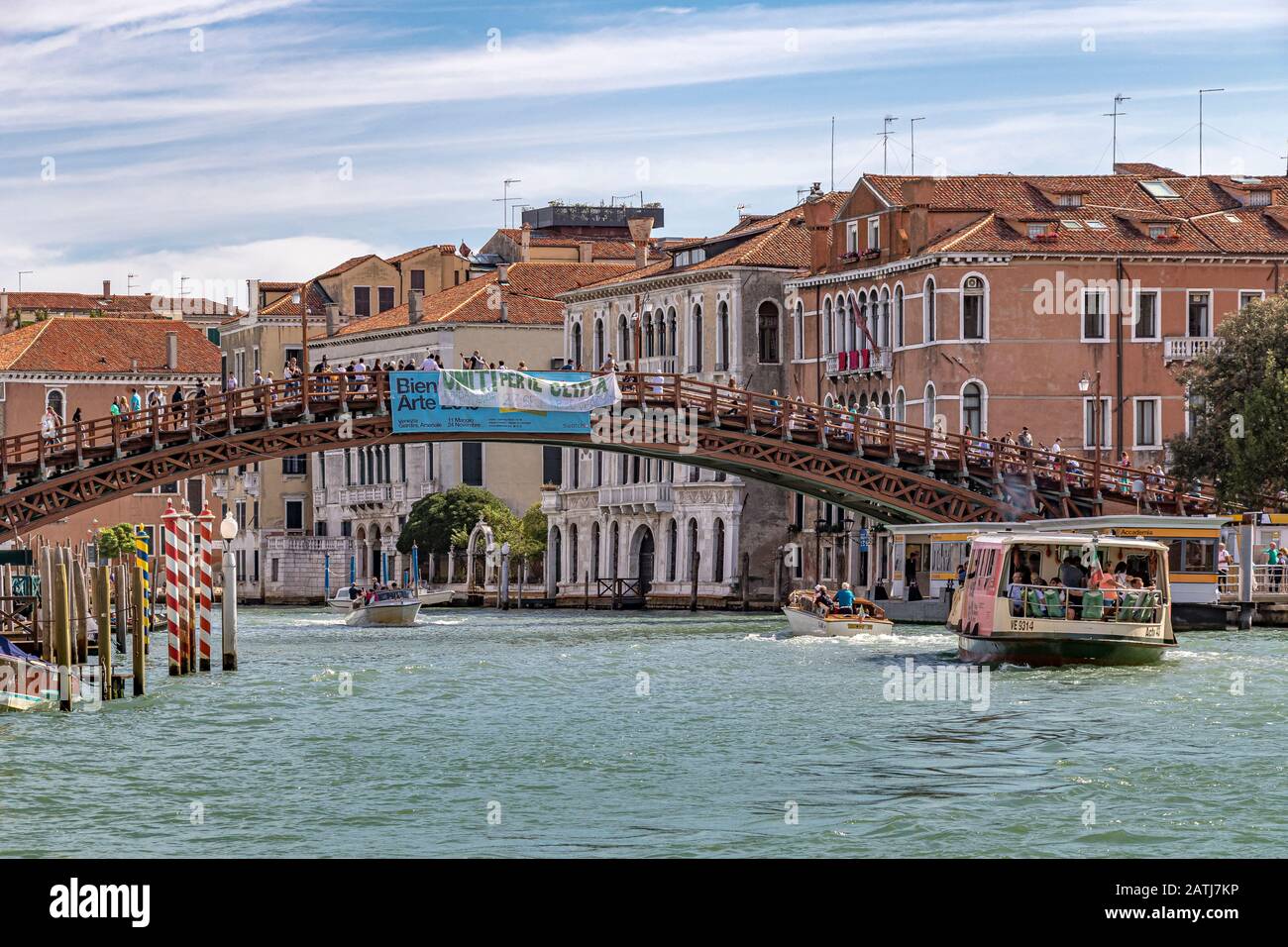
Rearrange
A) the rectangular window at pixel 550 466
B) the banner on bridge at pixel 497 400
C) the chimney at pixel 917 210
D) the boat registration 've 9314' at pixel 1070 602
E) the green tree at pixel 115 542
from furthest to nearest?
the green tree at pixel 115 542, the rectangular window at pixel 550 466, the chimney at pixel 917 210, the banner on bridge at pixel 497 400, the boat registration 've 9314' at pixel 1070 602

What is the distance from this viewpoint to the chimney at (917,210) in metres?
56.4

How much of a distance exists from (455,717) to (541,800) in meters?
7.82

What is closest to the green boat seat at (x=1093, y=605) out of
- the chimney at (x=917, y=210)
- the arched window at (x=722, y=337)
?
the chimney at (x=917, y=210)

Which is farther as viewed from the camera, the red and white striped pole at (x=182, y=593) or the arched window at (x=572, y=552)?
the arched window at (x=572, y=552)

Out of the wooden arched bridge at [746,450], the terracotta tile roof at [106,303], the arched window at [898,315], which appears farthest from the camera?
the terracotta tile roof at [106,303]

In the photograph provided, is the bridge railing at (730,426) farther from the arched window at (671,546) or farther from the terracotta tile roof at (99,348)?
the terracotta tile roof at (99,348)

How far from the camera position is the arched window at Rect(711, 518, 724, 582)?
64.8 metres

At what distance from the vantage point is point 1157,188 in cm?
5869

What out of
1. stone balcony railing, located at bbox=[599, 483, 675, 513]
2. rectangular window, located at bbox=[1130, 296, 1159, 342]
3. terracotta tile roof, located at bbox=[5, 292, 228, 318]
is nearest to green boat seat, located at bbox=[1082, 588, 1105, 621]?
rectangular window, located at bbox=[1130, 296, 1159, 342]

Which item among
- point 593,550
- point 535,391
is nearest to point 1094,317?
point 535,391

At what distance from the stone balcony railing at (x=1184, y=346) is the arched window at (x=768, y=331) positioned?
12574mm

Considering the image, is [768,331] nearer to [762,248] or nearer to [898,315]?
[762,248]
